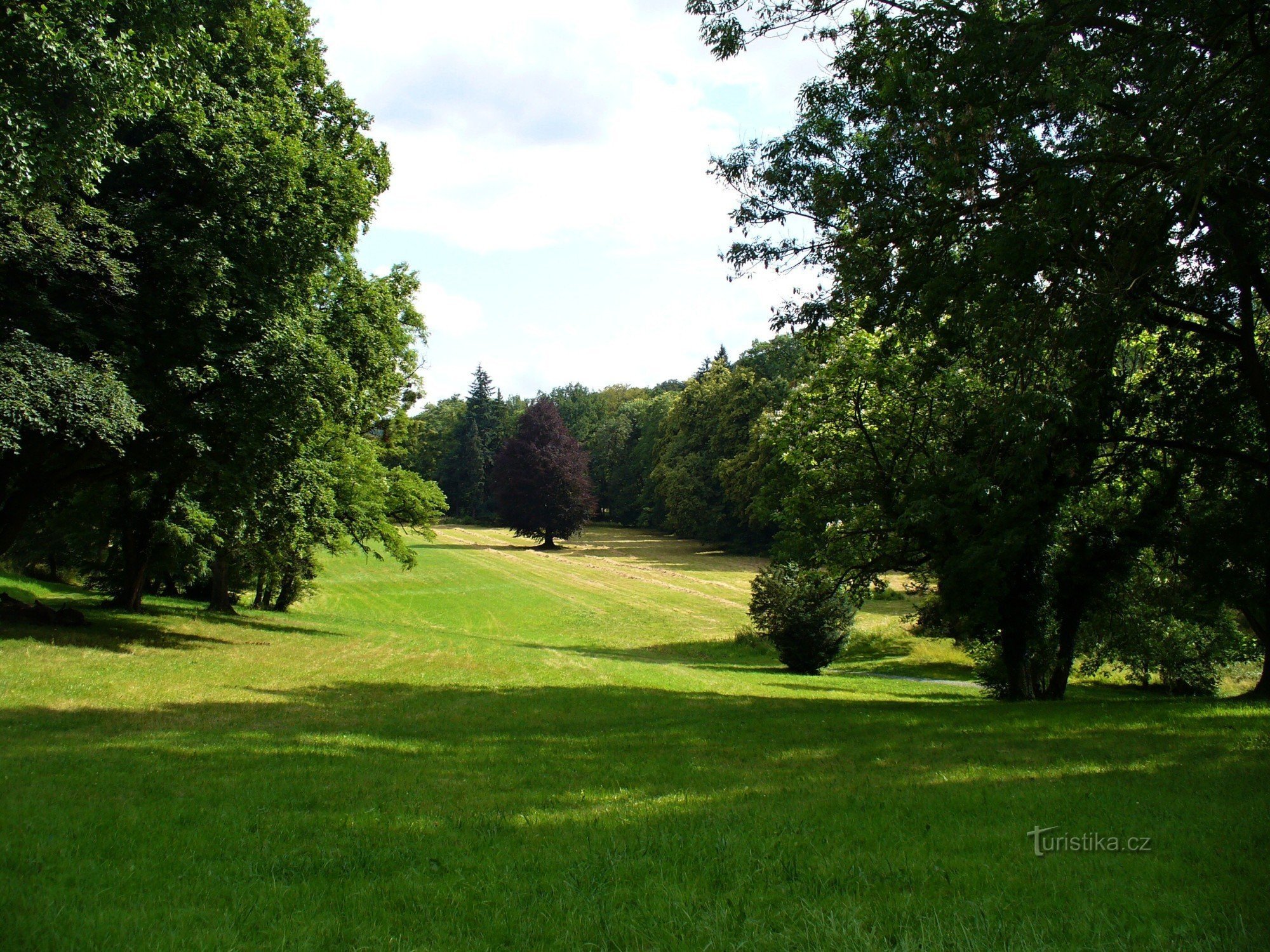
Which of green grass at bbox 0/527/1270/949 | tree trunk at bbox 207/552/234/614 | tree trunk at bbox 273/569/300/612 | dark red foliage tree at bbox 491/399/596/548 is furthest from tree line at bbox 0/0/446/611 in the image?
dark red foliage tree at bbox 491/399/596/548

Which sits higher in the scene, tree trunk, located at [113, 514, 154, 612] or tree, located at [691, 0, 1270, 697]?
tree, located at [691, 0, 1270, 697]

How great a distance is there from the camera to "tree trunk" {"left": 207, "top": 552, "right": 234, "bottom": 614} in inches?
1220

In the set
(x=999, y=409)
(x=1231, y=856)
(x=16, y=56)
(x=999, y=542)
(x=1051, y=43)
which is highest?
(x=1051, y=43)

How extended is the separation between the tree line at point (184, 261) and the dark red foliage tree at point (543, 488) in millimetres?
56933

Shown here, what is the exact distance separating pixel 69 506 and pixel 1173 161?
28.7 metres

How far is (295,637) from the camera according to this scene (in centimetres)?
2636

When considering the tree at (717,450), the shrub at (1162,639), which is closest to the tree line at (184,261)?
the shrub at (1162,639)

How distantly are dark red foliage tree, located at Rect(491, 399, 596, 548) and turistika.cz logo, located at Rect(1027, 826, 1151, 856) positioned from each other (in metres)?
75.1

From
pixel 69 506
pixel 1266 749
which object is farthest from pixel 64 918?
pixel 69 506

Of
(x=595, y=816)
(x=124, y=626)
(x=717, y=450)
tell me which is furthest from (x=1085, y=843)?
(x=717, y=450)

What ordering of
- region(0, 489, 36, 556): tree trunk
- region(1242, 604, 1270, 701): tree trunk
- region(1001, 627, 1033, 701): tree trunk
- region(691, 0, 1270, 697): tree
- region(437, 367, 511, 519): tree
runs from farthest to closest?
region(437, 367, 511, 519): tree < region(1001, 627, 1033, 701): tree trunk < region(0, 489, 36, 556): tree trunk < region(1242, 604, 1270, 701): tree trunk < region(691, 0, 1270, 697): tree

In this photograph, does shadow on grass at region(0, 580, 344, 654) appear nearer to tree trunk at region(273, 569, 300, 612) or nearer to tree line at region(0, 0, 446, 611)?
tree trunk at region(273, 569, 300, 612)

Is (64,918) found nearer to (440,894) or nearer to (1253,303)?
(440,894)

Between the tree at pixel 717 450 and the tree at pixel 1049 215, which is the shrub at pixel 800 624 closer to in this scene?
the tree at pixel 1049 215
